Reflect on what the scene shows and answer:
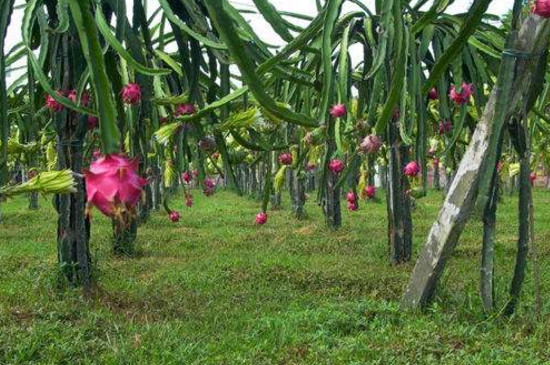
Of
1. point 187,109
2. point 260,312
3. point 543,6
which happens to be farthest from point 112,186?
point 260,312

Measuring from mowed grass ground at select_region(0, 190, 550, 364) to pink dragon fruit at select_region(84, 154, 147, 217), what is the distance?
7.08 feet

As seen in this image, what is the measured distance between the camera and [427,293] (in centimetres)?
363

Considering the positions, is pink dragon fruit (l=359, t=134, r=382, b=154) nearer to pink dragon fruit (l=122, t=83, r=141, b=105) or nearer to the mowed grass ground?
the mowed grass ground

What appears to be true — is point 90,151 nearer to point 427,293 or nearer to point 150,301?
point 150,301

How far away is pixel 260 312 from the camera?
416 centimetres

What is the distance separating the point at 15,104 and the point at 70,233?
3.56ft

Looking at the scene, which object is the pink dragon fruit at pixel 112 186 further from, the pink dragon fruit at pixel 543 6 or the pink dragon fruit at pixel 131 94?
the pink dragon fruit at pixel 131 94

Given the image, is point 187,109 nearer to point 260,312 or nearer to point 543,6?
point 260,312

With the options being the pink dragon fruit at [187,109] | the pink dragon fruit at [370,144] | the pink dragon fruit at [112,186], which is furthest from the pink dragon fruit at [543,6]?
the pink dragon fruit at [187,109]

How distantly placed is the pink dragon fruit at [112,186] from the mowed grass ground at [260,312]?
7.08 ft

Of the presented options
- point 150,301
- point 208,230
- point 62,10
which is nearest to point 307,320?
point 150,301

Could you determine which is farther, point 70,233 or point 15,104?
point 15,104

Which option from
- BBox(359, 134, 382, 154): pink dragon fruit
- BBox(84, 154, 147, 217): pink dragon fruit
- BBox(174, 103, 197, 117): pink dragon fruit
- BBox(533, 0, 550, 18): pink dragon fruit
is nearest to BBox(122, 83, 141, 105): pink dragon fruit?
BBox(174, 103, 197, 117): pink dragon fruit

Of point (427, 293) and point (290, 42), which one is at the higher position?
point (290, 42)
